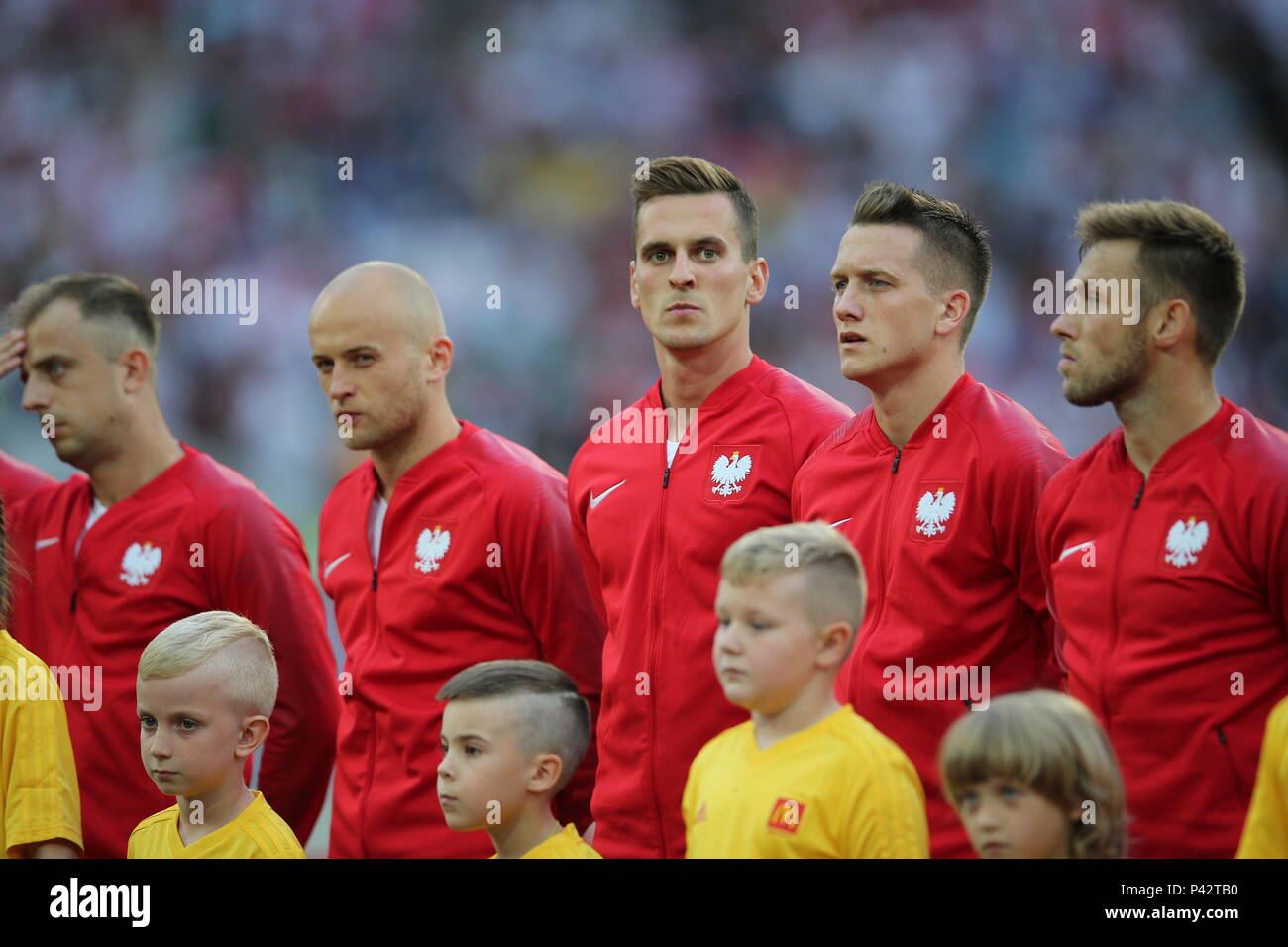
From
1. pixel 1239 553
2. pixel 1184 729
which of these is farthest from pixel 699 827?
pixel 1239 553

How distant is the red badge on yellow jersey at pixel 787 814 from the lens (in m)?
2.94

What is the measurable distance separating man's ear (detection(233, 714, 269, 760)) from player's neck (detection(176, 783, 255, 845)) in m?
0.07

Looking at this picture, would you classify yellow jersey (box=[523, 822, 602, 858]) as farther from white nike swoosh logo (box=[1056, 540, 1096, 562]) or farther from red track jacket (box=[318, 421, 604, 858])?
white nike swoosh logo (box=[1056, 540, 1096, 562])

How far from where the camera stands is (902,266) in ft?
12.5

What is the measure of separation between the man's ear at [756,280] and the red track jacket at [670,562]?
186 mm

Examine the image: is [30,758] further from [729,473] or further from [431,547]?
[729,473]

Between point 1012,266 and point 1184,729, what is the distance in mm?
4638

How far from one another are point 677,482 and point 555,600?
1.67 ft

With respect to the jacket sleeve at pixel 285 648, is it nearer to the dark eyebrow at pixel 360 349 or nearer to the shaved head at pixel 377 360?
the shaved head at pixel 377 360

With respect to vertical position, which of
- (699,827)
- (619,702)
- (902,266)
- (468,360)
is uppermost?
(468,360)

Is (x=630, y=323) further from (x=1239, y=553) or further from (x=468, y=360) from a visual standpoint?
(x=1239, y=553)

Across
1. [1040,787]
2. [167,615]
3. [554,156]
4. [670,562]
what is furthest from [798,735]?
[554,156]

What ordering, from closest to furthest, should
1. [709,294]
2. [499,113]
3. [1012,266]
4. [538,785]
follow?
1. [538,785]
2. [709,294]
3. [1012,266]
4. [499,113]

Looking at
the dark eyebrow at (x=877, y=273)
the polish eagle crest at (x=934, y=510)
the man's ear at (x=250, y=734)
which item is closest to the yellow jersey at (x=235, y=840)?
the man's ear at (x=250, y=734)
